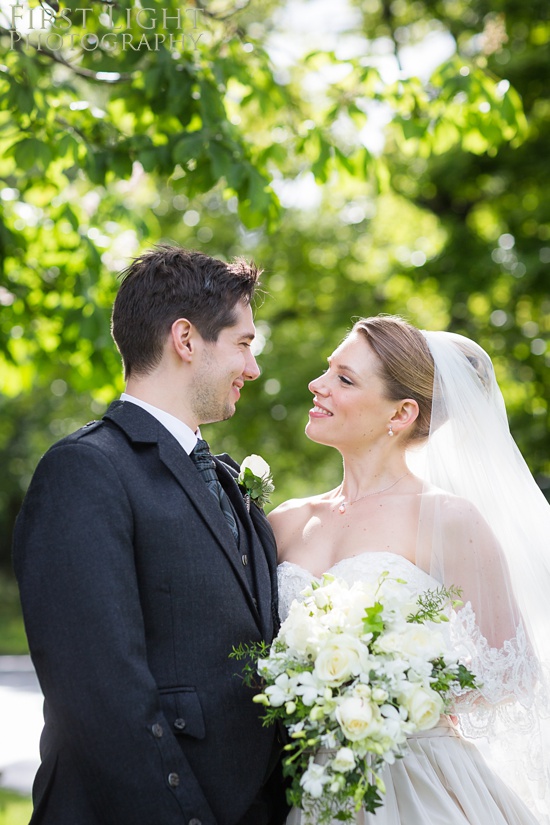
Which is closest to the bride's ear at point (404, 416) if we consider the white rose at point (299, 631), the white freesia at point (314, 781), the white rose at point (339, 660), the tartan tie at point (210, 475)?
the tartan tie at point (210, 475)

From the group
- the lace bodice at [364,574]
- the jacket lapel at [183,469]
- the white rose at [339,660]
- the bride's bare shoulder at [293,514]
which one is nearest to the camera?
the white rose at [339,660]

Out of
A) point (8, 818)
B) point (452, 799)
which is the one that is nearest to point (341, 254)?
point (8, 818)

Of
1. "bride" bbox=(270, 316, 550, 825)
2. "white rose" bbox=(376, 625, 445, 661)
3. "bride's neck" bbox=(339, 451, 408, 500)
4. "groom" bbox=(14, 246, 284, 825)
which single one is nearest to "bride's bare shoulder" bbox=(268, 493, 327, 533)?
"bride" bbox=(270, 316, 550, 825)

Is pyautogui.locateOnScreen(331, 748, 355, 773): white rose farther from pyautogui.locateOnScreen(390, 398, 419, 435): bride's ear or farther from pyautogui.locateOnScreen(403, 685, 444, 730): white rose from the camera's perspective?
pyautogui.locateOnScreen(390, 398, 419, 435): bride's ear

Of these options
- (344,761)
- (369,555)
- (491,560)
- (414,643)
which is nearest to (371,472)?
(369,555)

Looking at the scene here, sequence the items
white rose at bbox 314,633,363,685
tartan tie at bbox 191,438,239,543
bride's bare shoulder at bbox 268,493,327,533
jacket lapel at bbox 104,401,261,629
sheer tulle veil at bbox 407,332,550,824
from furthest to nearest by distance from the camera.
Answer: bride's bare shoulder at bbox 268,493,327,533
sheer tulle veil at bbox 407,332,550,824
tartan tie at bbox 191,438,239,543
jacket lapel at bbox 104,401,261,629
white rose at bbox 314,633,363,685

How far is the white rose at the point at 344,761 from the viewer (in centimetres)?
239

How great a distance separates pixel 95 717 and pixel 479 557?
5.18 feet

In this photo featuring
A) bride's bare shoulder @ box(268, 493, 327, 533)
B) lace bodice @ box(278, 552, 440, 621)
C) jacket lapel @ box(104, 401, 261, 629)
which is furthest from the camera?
bride's bare shoulder @ box(268, 493, 327, 533)

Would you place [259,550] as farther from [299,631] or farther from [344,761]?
[344,761]

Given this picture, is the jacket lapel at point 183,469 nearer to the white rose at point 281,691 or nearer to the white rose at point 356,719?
the white rose at point 281,691

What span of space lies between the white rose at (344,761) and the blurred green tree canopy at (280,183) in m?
2.89

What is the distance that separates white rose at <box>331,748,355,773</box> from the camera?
7.84 feet

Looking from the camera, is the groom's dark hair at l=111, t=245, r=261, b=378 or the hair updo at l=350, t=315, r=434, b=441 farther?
the hair updo at l=350, t=315, r=434, b=441
